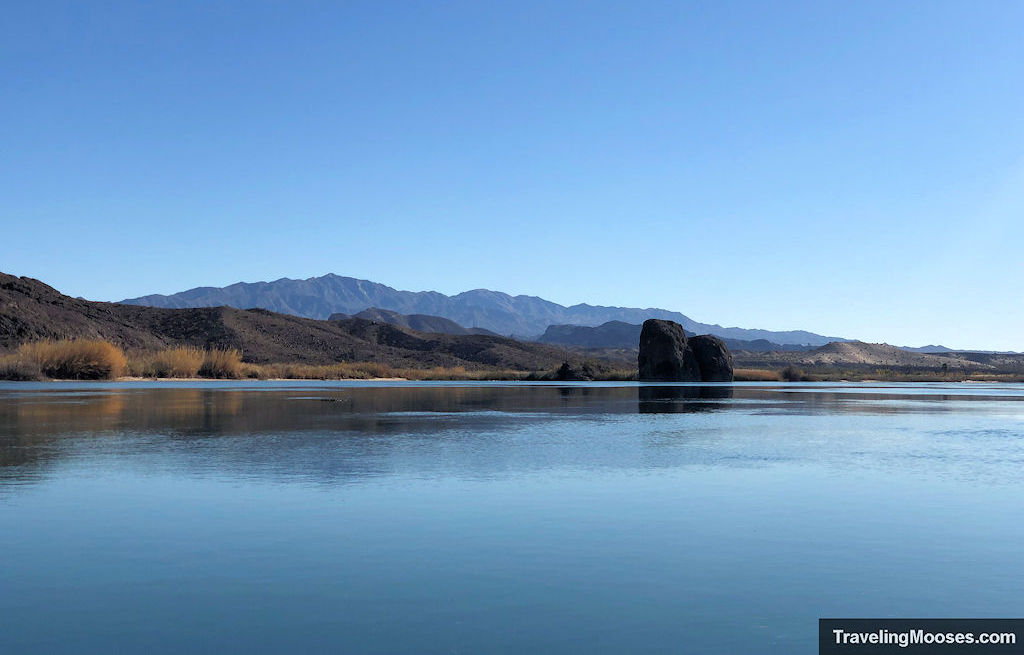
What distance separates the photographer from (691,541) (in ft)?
30.9

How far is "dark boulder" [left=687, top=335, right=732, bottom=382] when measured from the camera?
80.9 meters

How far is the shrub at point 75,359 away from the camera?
56.7 m

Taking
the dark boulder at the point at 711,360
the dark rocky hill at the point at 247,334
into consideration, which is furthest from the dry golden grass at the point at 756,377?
the dark rocky hill at the point at 247,334

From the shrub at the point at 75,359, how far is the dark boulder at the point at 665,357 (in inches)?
1647

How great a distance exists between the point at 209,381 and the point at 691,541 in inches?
2486

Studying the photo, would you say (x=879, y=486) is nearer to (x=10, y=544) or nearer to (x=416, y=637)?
(x=416, y=637)

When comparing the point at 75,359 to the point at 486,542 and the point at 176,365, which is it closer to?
the point at 176,365

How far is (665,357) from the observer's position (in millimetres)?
78812

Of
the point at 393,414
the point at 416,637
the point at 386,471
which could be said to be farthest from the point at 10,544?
the point at 393,414

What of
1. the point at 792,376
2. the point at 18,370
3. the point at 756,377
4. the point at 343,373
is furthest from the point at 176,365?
the point at 792,376

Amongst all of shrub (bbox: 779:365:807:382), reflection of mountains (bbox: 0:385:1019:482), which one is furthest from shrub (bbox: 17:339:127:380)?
shrub (bbox: 779:365:807:382)

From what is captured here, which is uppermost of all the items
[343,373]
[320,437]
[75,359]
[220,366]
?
[75,359]

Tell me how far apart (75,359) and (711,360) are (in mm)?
51246

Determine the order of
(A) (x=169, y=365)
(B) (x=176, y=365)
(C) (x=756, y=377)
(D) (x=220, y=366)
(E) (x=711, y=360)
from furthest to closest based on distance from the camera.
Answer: (C) (x=756, y=377) → (E) (x=711, y=360) → (D) (x=220, y=366) → (B) (x=176, y=365) → (A) (x=169, y=365)
